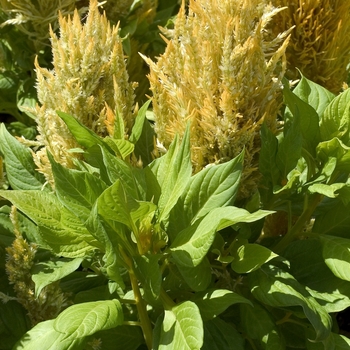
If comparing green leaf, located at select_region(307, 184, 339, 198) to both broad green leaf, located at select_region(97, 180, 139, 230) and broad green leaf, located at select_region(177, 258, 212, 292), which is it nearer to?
broad green leaf, located at select_region(177, 258, 212, 292)

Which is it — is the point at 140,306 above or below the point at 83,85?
below

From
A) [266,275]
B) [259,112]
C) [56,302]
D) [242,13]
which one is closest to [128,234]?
[56,302]

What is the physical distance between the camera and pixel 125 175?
1406 millimetres

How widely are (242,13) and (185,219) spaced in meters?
0.55

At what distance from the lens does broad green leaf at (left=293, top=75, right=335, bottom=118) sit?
1676 mm

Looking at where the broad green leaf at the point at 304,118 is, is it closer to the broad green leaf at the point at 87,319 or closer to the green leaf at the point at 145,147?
the green leaf at the point at 145,147

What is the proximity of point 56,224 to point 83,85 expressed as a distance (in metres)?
0.40

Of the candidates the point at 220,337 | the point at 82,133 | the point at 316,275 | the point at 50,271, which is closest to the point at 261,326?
the point at 220,337

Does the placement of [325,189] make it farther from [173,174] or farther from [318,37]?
[318,37]

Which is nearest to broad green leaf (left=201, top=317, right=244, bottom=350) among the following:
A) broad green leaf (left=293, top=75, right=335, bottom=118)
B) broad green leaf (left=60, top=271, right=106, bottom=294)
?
broad green leaf (left=60, top=271, right=106, bottom=294)

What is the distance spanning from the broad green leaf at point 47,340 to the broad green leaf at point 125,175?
0.37m

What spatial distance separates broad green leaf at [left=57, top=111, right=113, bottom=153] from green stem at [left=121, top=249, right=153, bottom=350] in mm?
293

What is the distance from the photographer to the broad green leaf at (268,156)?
1534 mm

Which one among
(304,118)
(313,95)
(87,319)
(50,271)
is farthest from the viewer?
(313,95)
